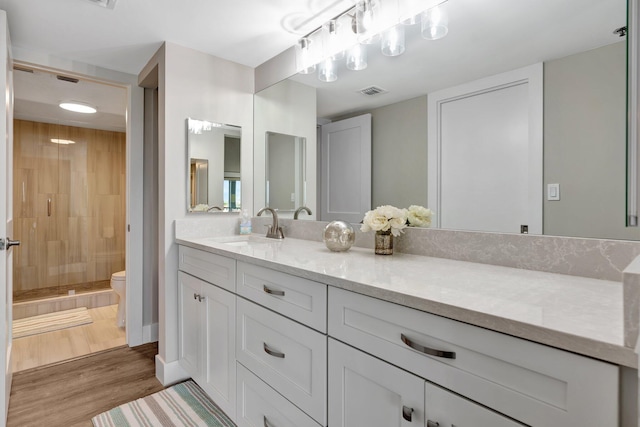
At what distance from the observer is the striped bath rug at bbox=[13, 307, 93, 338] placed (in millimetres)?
3080

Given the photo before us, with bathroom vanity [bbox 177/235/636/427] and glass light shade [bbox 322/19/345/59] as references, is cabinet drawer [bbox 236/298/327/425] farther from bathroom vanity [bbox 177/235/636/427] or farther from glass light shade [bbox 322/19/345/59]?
glass light shade [bbox 322/19/345/59]

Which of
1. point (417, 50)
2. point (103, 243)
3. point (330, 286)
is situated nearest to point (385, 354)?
point (330, 286)

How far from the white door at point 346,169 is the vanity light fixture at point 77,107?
293 cm

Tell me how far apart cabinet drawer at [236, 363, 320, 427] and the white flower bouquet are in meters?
0.79

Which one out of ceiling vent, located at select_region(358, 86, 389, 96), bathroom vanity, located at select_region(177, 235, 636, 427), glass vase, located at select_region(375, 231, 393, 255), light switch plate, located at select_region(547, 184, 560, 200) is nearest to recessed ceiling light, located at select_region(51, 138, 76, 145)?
bathroom vanity, located at select_region(177, 235, 636, 427)

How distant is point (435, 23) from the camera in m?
1.56

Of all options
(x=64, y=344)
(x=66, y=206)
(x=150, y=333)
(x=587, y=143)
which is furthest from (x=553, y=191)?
(x=66, y=206)

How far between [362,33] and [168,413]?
92.7 inches

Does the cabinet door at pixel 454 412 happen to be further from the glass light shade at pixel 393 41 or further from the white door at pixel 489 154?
the glass light shade at pixel 393 41

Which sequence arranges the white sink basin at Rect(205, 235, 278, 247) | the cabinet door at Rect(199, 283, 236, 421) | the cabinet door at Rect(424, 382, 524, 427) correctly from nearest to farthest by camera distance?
the cabinet door at Rect(424, 382, 524, 427)
the cabinet door at Rect(199, 283, 236, 421)
the white sink basin at Rect(205, 235, 278, 247)

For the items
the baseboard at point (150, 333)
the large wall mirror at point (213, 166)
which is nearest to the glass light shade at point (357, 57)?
the large wall mirror at point (213, 166)

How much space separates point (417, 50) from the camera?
165cm

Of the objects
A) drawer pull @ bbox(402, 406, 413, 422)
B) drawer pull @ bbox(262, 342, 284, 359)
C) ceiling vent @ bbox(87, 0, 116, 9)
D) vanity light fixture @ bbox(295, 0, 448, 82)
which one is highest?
ceiling vent @ bbox(87, 0, 116, 9)

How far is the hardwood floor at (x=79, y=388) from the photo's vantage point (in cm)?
184
